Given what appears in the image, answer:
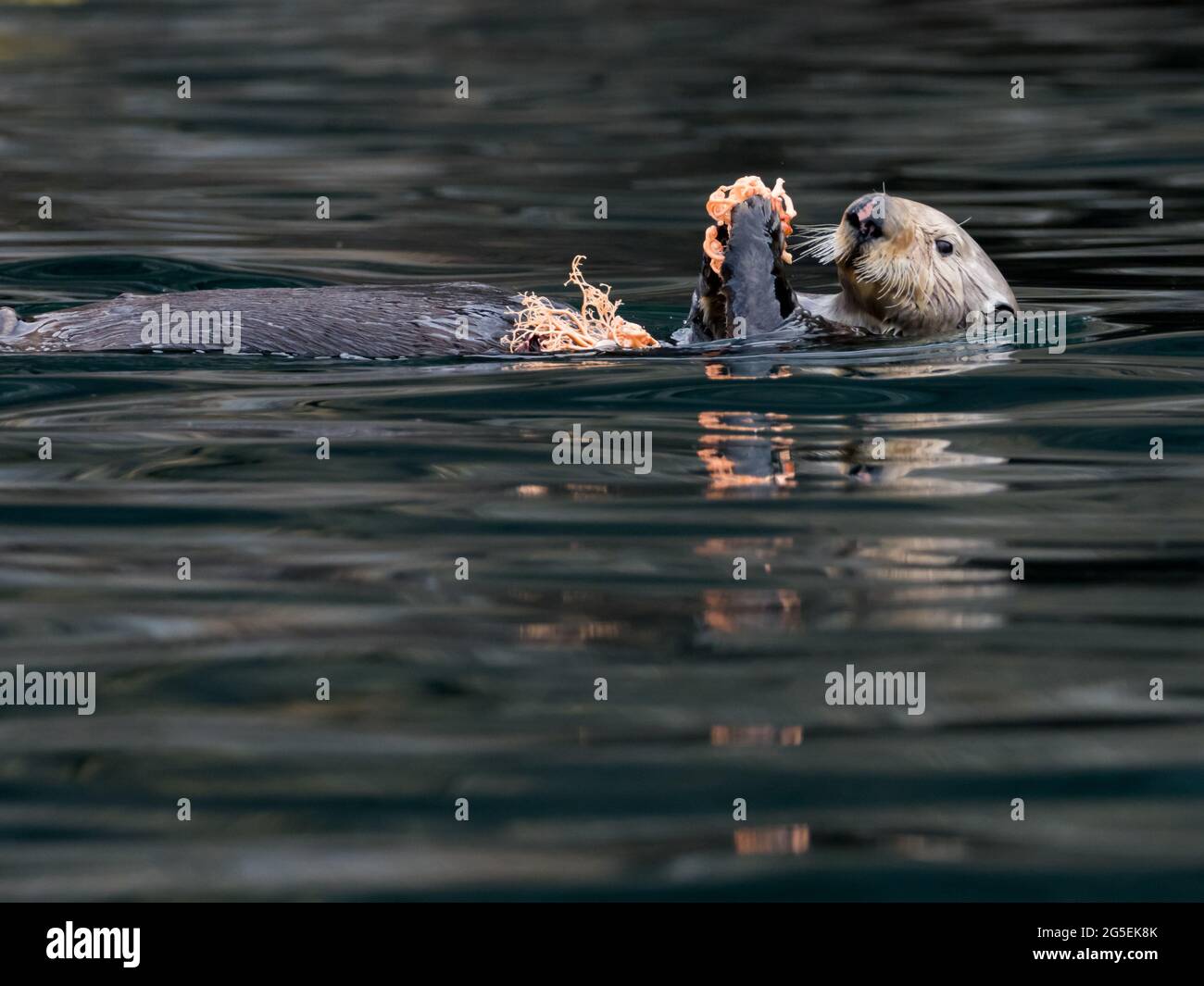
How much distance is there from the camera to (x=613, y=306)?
6863mm

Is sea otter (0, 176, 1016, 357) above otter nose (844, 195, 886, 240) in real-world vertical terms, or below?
below

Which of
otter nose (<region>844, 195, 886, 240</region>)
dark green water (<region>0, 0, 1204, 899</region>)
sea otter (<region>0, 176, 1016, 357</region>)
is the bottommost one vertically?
dark green water (<region>0, 0, 1204, 899</region>)

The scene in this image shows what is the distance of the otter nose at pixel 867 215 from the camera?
661cm

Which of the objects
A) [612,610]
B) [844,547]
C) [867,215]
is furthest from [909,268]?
[612,610]

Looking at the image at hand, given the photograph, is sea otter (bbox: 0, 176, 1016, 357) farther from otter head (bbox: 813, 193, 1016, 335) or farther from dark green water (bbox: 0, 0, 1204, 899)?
dark green water (bbox: 0, 0, 1204, 899)

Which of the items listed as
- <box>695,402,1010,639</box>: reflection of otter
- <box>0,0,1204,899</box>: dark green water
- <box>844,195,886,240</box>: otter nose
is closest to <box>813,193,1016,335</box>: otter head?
<box>844,195,886,240</box>: otter nose

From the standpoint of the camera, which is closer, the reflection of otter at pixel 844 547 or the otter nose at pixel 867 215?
the reflection of otter at pixel 844 547

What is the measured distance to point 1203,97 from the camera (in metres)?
16.2

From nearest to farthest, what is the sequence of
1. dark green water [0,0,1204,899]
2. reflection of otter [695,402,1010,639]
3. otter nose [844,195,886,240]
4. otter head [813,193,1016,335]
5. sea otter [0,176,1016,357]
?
dark green water [0,0,1204,899] < reflection of otter [695,402,1010,639] < sea otter [0,176,1016,357] < otter nose [844,195,886,240] < otter head [813,193,1016,335]

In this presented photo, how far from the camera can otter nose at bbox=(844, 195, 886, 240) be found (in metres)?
6.61

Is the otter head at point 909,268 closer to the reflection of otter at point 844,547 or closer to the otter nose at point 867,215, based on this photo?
the otter nose at point 867,215

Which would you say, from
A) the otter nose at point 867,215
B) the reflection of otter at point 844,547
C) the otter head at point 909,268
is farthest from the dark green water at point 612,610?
the otter nose at point 867,215
